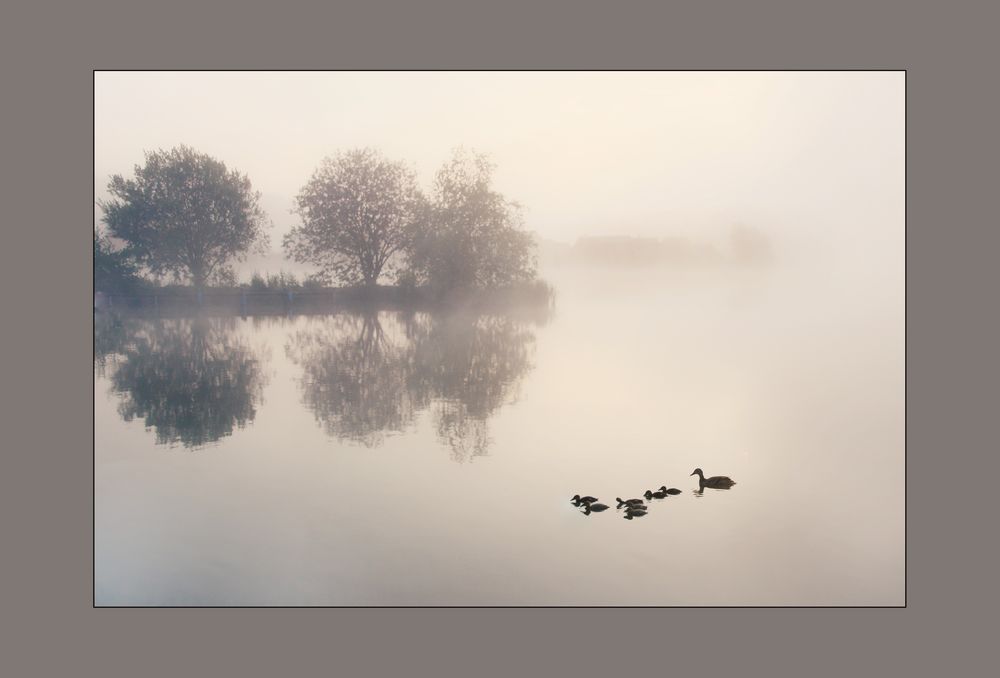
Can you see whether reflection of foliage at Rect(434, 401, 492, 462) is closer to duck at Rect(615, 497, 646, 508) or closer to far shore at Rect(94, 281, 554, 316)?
duck at Rect(615, 497, 646, 508)

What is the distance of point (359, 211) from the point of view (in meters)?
42.0

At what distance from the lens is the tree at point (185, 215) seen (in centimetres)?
4144

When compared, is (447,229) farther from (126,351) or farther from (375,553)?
(375,553)

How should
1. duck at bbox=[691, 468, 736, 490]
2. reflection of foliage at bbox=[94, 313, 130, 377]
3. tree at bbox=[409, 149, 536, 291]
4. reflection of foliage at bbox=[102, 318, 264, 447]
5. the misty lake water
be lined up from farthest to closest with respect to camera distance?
tree at bbox=[409, 149, 536, 291]
reflection of foliage at bbox=[94, 313, 130, 377]
reflection of foliage at bbox=[102, 318, 264, 447]
duck at bbox=[691, 468, 736, 490]
the misty lake water

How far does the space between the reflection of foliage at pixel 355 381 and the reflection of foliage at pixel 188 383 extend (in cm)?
150

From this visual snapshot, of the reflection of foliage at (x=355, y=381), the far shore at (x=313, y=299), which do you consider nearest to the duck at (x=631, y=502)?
the reflection of foliage at (x=355, y=381)

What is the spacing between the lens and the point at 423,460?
1174 cm

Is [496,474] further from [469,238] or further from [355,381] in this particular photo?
[469,238]

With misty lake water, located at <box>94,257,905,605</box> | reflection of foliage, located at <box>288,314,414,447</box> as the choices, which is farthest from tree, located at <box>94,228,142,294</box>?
misty lake water, located at <box>94,257,905,605</box>

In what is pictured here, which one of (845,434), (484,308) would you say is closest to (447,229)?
(484,308)

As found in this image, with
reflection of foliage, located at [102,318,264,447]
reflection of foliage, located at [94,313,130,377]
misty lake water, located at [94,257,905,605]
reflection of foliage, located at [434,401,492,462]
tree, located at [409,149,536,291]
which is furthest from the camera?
tree, located at [409,149,536,291]

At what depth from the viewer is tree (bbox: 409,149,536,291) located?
37.9 m

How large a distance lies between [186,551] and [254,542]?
2.55 feet

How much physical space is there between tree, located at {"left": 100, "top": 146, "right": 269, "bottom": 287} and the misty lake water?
20.4m
